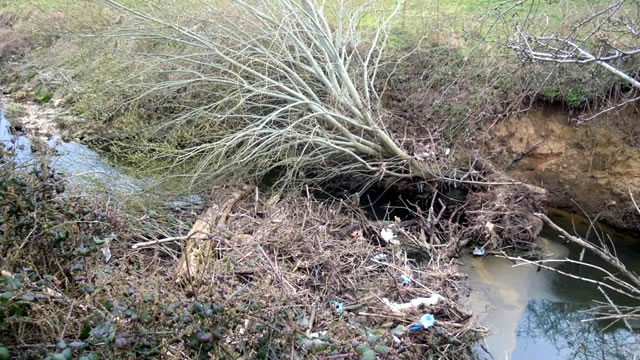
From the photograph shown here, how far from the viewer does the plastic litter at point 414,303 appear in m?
4.94

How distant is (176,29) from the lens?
272 inches

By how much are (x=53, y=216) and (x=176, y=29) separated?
4.02 meters

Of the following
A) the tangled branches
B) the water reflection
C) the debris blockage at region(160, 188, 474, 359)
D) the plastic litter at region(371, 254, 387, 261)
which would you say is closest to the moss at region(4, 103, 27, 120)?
the tangled branches

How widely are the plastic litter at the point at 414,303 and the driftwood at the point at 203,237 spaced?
181cm

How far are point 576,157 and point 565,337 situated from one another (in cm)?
304

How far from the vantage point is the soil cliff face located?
7.17 m

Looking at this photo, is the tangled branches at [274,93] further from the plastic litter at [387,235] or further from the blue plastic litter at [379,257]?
the blue plastic litter at [379,257]

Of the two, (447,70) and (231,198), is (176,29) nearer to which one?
(231,198)

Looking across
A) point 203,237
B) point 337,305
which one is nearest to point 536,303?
point 337,305

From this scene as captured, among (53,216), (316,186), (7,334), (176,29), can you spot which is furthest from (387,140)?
(7,334)

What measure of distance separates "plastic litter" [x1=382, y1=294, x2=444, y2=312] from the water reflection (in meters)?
1.06

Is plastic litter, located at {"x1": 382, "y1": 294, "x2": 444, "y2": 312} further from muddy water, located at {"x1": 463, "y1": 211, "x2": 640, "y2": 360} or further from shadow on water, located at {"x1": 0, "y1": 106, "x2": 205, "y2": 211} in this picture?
shadow on water, located at {"x1": 0, "y1": 106, "x2": 205, "y2": 211}

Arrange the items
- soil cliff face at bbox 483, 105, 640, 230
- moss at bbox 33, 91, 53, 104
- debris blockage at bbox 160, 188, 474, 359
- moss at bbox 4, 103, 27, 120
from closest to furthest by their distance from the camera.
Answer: debris blockage at bbox 160, 188, 474, 359 → soil cliff face at bbox 483, 105, 640, 230 → moss at bbox 4, 103, 27, 120 → moss at bbox 33, 91, 53, 104

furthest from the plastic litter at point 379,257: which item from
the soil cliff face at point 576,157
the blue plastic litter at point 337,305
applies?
the soil cliff face at point 576,157
